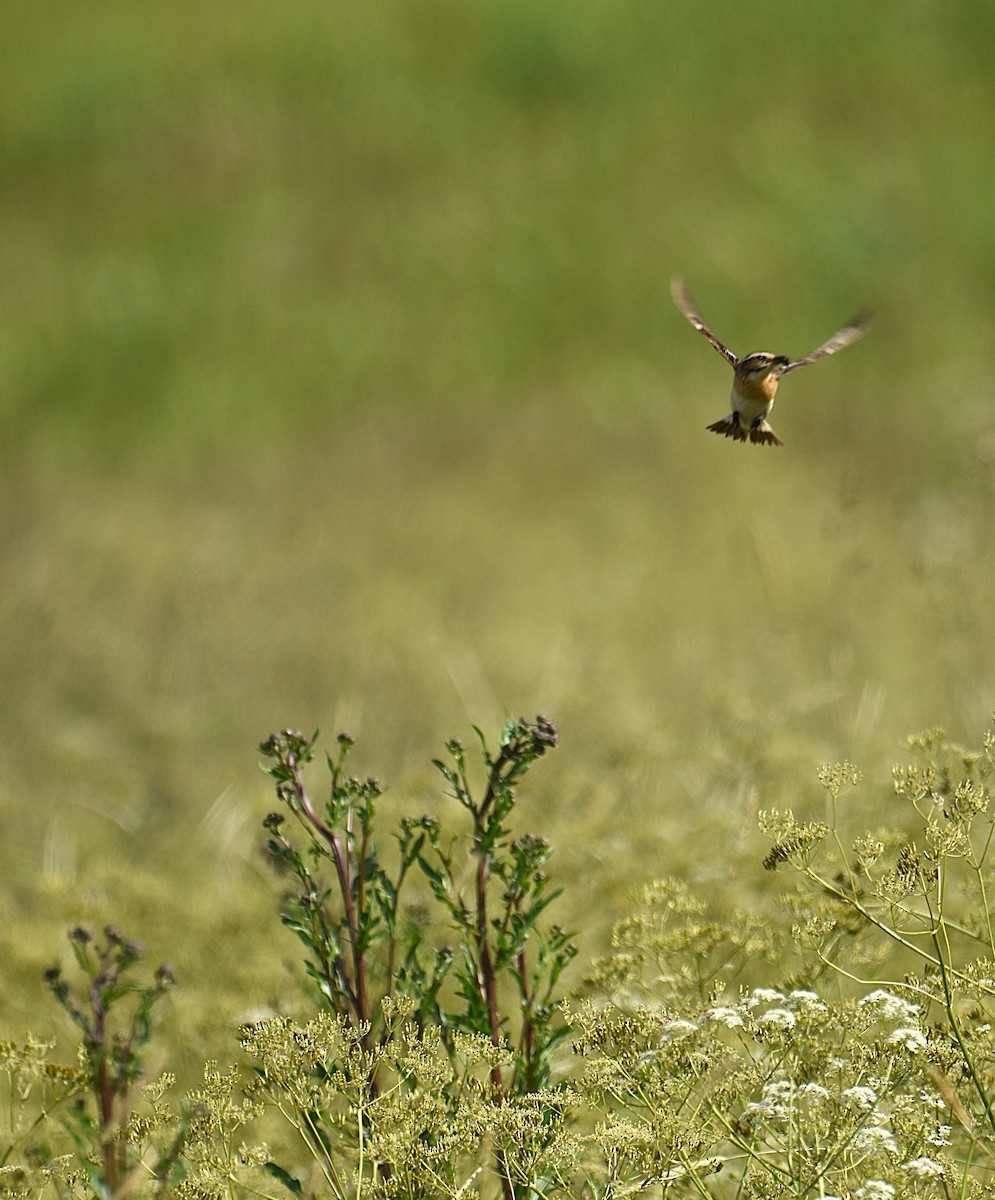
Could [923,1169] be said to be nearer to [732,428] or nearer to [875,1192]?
[875,1192]

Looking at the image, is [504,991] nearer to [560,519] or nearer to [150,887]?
[150,887]

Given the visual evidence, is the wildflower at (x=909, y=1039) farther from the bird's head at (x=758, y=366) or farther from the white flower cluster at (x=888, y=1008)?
the bird's head at (x=758, y=366)

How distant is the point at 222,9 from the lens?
8430 millimetres

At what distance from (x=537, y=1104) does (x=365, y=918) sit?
277 millimetres

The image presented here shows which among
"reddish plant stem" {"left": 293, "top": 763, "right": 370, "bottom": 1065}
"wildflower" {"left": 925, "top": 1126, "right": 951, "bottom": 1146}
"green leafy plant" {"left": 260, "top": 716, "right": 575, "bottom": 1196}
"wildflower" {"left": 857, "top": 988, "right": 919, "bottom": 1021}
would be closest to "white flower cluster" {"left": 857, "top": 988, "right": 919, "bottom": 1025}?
"wildflower" {"left": 857, "top": 988, "right": 919, "bottom": 1021}

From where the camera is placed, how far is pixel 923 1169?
1.50 m

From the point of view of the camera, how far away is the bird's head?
5.17 feet

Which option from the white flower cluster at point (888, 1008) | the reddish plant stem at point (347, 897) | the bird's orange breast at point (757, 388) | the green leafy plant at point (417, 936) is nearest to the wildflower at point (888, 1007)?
the white flower cluster at point (888, 1008)

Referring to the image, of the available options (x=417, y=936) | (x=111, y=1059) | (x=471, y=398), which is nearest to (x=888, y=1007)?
(x=417, y=936)

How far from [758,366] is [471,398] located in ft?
17.4

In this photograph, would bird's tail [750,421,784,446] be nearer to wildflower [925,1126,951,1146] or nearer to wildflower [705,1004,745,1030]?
wildflower [705,1004,745,1030]

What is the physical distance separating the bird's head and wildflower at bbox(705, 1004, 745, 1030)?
2.06 feet

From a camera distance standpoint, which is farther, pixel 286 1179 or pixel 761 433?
pixel 286 1179

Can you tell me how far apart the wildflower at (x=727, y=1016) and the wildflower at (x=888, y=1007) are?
0.46 ft
